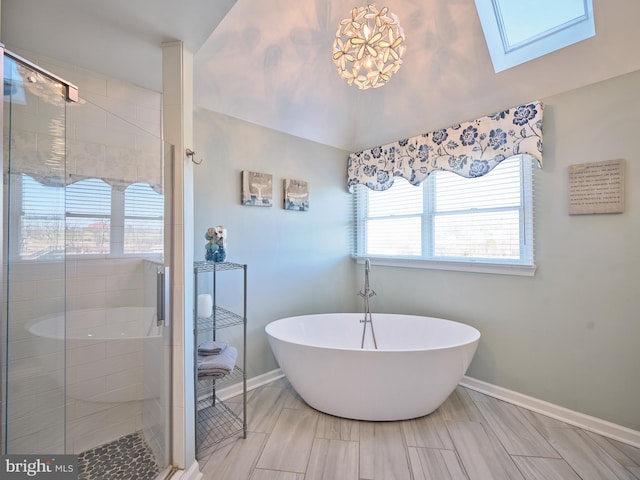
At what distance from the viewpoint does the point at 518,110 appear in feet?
7.59

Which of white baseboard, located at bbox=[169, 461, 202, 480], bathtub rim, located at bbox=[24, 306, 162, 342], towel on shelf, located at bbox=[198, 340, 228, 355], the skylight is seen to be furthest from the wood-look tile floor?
the skylight

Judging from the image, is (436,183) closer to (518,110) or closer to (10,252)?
(518,110)

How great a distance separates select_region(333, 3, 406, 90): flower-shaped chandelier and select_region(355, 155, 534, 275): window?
4.74 ft

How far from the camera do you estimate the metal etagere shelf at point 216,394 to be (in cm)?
196

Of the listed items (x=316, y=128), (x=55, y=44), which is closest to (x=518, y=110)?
(x=316, y=128)

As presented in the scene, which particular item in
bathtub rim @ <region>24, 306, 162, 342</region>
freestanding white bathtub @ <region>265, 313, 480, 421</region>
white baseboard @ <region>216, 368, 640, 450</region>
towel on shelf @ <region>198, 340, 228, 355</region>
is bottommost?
white baseboard @ <region>216, 368, 640, 450</region>

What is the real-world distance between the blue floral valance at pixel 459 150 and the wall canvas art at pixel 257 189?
109 centimetres

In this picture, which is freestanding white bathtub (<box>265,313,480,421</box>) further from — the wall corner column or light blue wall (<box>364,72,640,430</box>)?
the wall corner column

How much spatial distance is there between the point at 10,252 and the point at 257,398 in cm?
188

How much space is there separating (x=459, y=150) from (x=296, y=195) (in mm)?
1480

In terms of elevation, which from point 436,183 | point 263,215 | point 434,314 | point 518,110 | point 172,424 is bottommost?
point 172,424

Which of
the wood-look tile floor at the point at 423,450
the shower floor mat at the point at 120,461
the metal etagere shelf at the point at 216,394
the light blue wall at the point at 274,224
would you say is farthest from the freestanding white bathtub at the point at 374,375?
the shower floor mat at the point at 120,461

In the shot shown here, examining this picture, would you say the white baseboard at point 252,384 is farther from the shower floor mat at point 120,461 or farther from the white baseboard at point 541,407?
the shower floor mat at point 120,461

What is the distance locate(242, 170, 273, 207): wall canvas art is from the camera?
2.60 m
